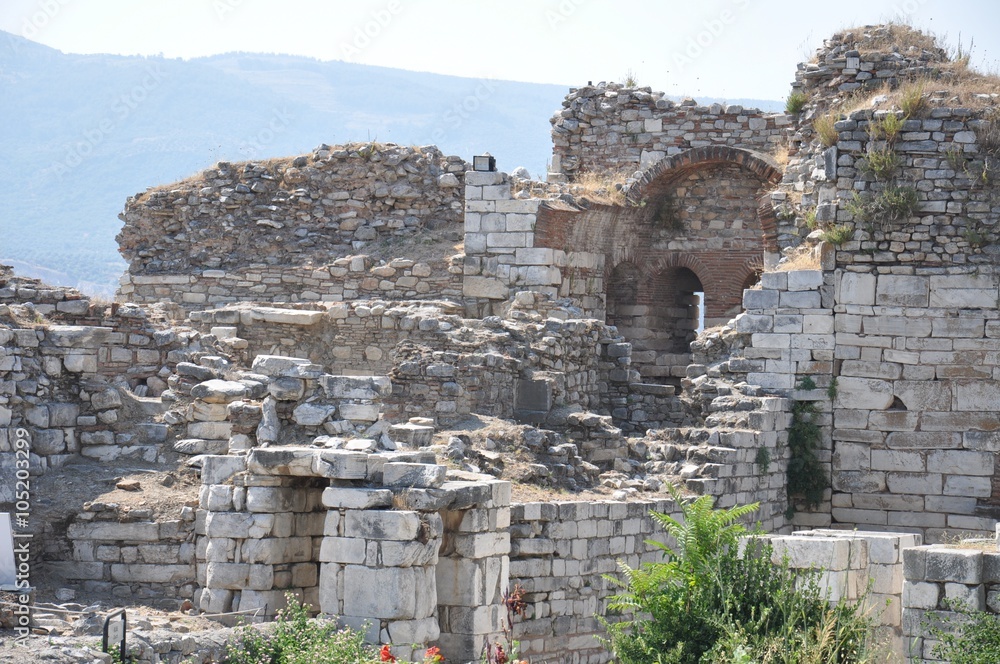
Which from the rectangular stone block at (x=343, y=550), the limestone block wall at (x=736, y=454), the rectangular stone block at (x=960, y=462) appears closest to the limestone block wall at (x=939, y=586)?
the rectangular stone block at (x=343, y=550)

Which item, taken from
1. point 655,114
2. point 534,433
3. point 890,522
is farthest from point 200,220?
point 890,522

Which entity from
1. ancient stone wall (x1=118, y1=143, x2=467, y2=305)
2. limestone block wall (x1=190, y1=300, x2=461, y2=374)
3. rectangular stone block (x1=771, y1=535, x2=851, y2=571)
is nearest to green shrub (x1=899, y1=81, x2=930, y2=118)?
limestone block wall (x1=190, y1=300, x2=461, y2=374)

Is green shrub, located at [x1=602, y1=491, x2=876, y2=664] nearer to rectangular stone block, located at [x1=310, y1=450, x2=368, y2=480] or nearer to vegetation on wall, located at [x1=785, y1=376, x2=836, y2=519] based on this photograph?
rectangular stone block, located at [x1=310, y1=450, x2=368, y2=480]

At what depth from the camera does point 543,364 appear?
1925cm

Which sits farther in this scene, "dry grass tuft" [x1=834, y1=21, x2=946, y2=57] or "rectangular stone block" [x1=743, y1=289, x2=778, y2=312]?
"dry grass tuft" [x1=834, y1=21, x2=946, y2=57]

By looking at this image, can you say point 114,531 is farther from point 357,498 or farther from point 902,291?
point 902,291

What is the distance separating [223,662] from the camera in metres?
11.4

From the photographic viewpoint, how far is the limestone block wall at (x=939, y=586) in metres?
11.3

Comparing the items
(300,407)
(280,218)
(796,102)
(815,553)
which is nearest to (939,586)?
(815,553)

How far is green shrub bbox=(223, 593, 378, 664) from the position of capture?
11352 mm

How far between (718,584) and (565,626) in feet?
10.2

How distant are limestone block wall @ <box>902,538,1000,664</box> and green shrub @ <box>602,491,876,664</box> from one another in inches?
16.9

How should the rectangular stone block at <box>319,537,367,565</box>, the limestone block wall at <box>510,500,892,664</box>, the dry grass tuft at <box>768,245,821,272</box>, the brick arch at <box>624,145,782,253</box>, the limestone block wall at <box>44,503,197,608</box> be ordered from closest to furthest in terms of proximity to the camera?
the rectangular stone block at <box>319,537,367,565</box> → the limestone block wall at <box>44,503,197,608</box> → the limestone block wall at <box>510,500,892,664</box> → the dry grass tuft at <box>768,245,821,272</box> → the brick arch at <box>624,145,782,253</box>

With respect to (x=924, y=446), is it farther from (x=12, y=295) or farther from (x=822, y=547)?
(x=12, y=295)
